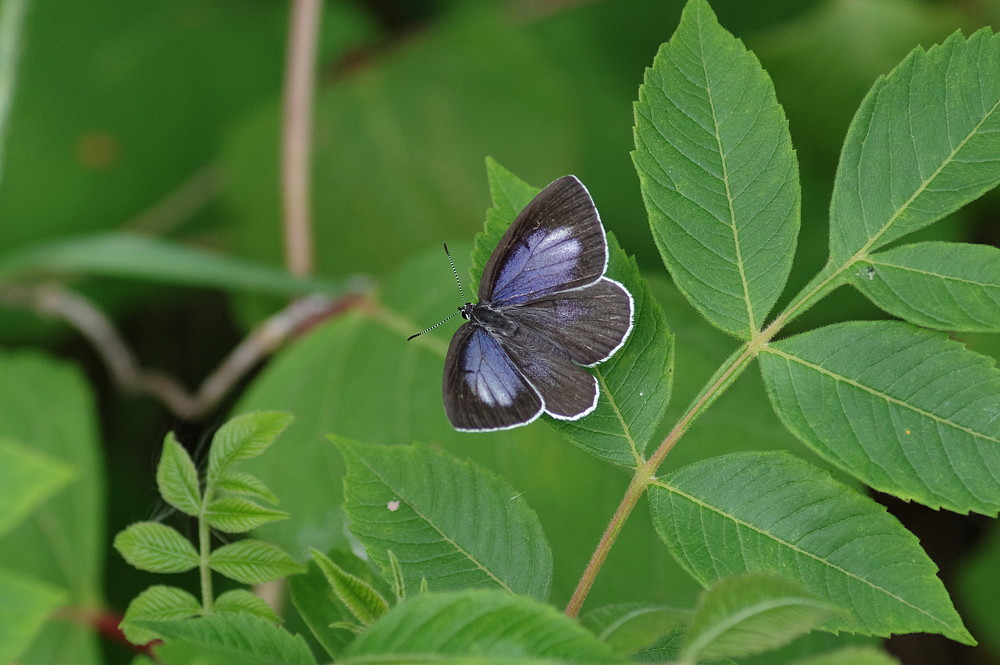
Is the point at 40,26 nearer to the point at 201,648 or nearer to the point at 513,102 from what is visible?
the point at 513,102

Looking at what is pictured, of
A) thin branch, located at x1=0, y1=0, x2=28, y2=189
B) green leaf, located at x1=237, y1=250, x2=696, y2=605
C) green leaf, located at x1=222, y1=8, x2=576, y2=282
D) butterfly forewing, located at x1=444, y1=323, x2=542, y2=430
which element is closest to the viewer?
butterfly forewing, located at x1=444, y1=323, x2=542, y2=430

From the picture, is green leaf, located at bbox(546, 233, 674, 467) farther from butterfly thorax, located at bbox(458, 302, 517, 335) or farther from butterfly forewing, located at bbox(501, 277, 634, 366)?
butterfly thorax, located at bbox(458, 302, 517, 335)

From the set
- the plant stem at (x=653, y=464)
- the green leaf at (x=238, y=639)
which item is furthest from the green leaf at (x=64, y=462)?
the plant stem at (x=653, y=464)

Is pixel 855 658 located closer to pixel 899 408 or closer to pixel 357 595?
pixel 899 408

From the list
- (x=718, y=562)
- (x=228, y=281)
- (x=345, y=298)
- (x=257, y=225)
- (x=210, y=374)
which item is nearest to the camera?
(x=718, y=562)

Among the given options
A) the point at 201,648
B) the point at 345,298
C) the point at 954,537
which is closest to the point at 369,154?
the point at 345,298

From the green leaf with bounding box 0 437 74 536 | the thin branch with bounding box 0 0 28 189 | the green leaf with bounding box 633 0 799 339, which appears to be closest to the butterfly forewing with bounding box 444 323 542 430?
the green leaf with bounding box 633 0 799 339
